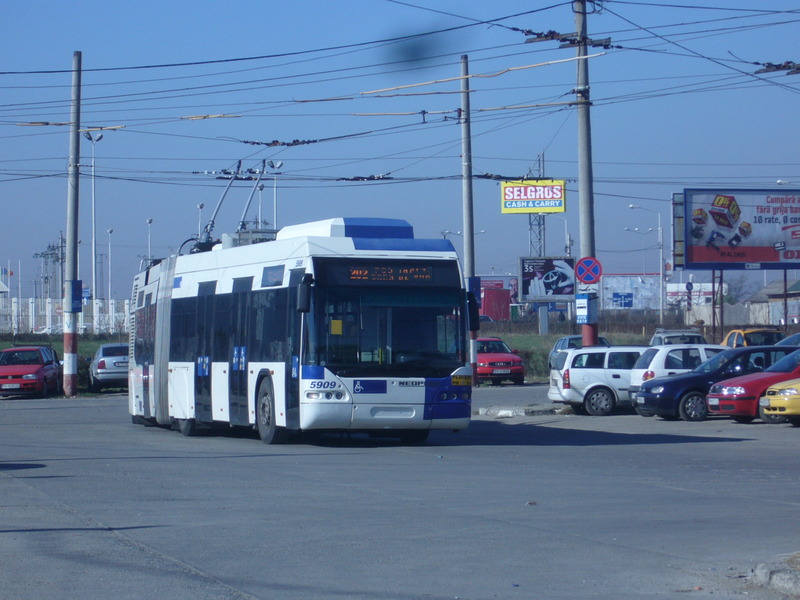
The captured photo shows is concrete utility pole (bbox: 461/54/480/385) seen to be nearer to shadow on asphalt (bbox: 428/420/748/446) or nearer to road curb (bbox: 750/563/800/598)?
shadow on asphalt (bbox: 428/420/748/446)

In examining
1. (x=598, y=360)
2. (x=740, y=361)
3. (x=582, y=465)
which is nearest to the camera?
(x=582, y=465)

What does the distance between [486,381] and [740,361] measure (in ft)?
58.2

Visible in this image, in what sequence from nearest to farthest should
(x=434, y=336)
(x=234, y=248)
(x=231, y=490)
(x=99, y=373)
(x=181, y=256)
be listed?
(x=231, y=490), (x=434, y=336), (x=234, y=248), (x=181, y=256), (x=99, y=373)

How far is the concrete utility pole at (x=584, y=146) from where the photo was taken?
2289 centimetres

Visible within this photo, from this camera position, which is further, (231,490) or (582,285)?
(582,285)

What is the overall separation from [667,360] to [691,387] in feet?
5.93

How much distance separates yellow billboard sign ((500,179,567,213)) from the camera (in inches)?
2945

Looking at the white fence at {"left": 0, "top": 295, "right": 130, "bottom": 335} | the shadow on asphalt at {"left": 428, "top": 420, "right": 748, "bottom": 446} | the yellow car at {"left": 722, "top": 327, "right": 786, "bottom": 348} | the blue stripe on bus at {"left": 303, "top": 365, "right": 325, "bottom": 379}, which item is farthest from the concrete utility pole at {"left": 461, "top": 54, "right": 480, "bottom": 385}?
the white fence at {"left": 0, "top": 295, "right": 130, "bottom": 335}

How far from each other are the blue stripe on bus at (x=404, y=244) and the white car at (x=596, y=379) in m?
8.65

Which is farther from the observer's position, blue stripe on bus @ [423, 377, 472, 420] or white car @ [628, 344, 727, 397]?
white car @ [628, 344, 727, 397]

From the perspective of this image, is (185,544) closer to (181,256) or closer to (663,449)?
(663,449)

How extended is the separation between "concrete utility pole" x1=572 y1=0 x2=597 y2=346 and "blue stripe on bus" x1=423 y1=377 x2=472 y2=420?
25.5ft

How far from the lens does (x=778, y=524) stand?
9492 mm

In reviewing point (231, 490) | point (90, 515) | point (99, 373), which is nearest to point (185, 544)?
point (90, 515)
